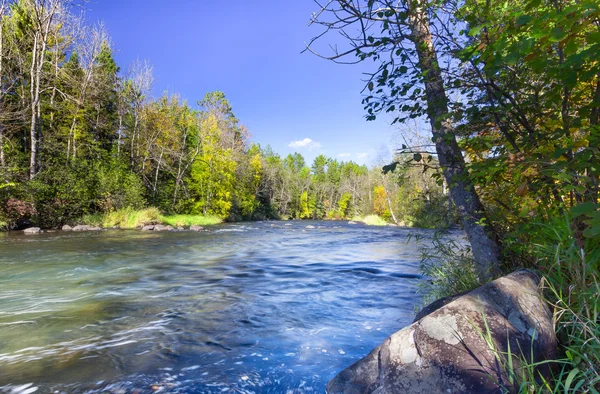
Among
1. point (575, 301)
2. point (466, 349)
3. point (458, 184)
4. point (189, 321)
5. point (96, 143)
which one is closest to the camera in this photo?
point (466, 349)

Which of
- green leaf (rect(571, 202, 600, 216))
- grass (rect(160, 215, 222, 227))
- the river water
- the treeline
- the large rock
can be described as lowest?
the river water

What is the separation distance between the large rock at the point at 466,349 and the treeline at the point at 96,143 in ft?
7.09

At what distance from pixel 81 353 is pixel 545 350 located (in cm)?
385

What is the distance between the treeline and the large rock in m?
2.16

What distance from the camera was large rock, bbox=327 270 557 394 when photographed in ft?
5.59

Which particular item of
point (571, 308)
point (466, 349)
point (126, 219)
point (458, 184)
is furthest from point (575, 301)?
point (126, 219)

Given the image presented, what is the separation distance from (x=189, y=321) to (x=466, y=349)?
Result: 135 inches

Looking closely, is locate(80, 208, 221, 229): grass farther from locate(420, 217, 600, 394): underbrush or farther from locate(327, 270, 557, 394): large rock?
locate(420, 217, 600, 394): underbrush

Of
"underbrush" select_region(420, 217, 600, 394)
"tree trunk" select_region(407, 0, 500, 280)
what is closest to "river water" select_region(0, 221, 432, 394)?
"tree trunk" select_region(407, 0, 500, 280)

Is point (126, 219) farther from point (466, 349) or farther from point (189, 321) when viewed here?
point (466, 349)

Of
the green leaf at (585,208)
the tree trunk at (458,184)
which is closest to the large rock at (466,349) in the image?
the green leaf at (585,208)

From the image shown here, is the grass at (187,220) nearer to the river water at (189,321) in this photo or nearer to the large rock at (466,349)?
the river water at (189,321)

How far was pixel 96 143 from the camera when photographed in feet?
76.6

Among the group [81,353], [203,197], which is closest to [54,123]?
[203,197]
